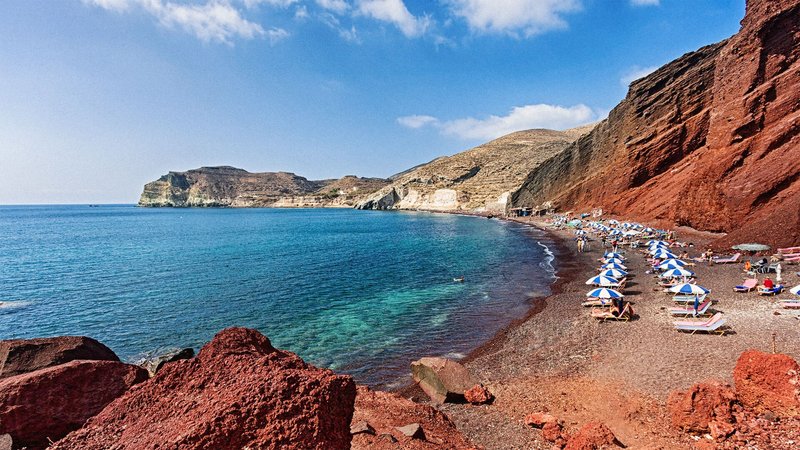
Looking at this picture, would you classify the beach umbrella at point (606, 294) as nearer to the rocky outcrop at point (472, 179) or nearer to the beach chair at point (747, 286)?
the beach chair at point (747, 286)

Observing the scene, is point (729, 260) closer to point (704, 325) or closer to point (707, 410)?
→ point (704, 325)

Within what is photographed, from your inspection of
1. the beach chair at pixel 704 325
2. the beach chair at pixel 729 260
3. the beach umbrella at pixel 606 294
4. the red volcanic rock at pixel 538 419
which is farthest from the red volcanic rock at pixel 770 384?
the beach chair at pixel 729 260

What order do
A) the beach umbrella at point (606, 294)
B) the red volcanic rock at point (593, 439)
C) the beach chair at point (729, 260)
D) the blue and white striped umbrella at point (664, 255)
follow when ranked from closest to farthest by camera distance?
the red volcanic rock at point (593, 439), the beach umbrella at point (606, 294), the beach chair at point (729, 260), the blue and white striped umbrella at point (664, 255)

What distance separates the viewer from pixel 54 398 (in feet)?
23.3

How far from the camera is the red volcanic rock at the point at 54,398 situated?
6.75 meters

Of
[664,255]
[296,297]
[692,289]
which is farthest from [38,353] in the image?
[664,255]

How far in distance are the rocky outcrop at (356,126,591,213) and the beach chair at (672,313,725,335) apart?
362 feet

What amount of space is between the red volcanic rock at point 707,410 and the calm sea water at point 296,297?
10371mm

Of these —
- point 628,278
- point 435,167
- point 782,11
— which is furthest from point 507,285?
point 435,167

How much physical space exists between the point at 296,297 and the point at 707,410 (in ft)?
84.2

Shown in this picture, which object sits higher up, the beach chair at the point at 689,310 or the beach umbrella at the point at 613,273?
the beach umbrella at the point at 613,273

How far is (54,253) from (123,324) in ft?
144

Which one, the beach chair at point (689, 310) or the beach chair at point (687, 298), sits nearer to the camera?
the beach chair at point (689, 310)

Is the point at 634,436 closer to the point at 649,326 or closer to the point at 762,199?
the point at 649,326
